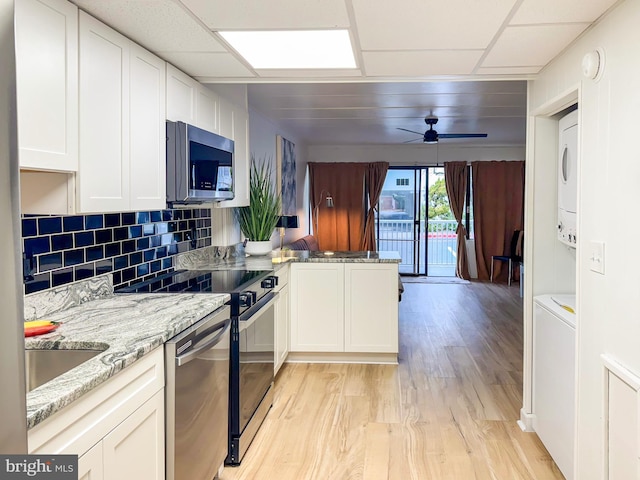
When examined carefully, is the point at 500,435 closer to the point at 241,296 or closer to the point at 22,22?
the point at 241,296

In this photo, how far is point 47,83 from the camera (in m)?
1.76

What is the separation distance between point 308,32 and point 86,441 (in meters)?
1.79

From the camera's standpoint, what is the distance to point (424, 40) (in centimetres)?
238

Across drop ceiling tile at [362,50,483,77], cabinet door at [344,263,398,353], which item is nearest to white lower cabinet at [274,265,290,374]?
cabinet door at [344,263,398,353]

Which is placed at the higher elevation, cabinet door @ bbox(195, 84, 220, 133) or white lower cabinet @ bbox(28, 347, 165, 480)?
cabinet door @ bbox(195, 84, 220, 133)

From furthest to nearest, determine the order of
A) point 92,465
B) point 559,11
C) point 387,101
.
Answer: point 387,101 < point 559,11 < point 92,465

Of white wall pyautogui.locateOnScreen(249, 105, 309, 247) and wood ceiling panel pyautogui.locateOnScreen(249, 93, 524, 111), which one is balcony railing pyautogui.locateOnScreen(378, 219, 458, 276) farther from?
wood ceiling panel pyautogui.locateOnScreen(249, 93, 524, 111)

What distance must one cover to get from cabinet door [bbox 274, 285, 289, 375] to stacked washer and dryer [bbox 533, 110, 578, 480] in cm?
177

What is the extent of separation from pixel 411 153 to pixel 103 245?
7400 mm

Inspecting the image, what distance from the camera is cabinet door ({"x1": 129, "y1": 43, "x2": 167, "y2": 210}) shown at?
2.41 meters

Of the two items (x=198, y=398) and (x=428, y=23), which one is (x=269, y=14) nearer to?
(x=428, y=23)

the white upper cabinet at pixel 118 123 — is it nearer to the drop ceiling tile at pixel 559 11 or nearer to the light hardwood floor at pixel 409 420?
the light hardwood floor at pixel 409 420

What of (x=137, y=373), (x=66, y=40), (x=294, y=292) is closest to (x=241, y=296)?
(x=137, y=373)

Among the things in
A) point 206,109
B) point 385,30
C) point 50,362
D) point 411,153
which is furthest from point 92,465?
point 411,153
